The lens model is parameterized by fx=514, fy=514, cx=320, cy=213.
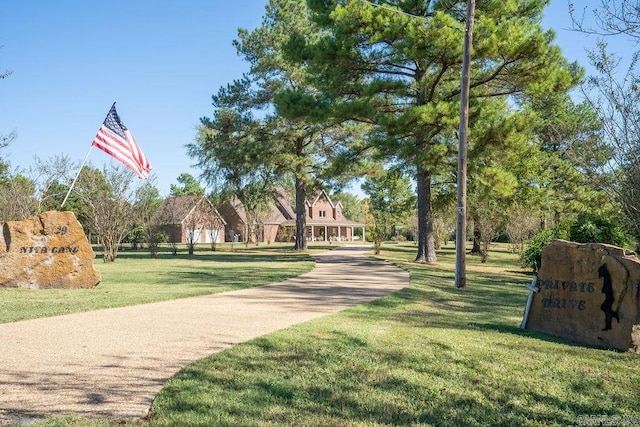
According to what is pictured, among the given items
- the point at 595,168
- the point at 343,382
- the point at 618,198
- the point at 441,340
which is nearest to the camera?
the point at 343,382

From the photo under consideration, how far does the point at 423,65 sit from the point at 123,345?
16845 mm

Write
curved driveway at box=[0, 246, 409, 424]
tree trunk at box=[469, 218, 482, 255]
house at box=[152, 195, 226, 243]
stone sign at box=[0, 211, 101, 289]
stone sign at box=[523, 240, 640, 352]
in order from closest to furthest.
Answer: curved driveway at box=[0, 246, 409, 424] → stone sign at box=[523, 240, 640, 352] → stone sign at box=[0, 211, 101, 289] → tree trunk at box=[469, 218, 482, 255] → house at box=[152, 195, 226, 243]

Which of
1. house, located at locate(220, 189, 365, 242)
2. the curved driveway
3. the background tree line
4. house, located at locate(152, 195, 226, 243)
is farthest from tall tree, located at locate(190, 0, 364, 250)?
house, located at locate(220, 189, 365, 242)

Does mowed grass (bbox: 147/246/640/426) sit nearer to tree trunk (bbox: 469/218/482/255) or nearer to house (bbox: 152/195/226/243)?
tree trunk (bbox: 469/218/482/255)

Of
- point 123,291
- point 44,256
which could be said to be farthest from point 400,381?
point 44,256

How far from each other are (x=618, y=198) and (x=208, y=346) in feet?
18.8

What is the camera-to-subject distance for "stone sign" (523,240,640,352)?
256 inches

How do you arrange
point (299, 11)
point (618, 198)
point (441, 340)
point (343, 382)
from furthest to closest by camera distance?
point (299, 11)
point (618, 198)
point (441, 340)
point (343, 382)

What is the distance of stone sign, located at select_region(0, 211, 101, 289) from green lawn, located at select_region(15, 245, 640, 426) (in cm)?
781

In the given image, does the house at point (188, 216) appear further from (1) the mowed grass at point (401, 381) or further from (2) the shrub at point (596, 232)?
(1) the mowed grass at point (401, 381)

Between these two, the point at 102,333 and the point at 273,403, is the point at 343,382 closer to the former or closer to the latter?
the point at 273,403

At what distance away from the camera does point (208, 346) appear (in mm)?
6191

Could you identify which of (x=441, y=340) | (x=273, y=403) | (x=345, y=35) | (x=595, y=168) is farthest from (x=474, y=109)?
(x=273, y=403)

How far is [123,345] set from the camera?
6.21 meters
